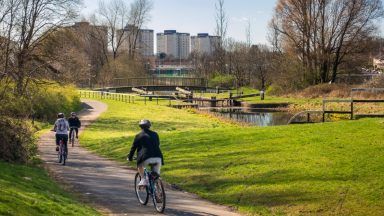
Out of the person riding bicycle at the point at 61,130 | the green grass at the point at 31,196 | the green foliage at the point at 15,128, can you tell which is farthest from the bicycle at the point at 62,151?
the green grass at the point at 31,196

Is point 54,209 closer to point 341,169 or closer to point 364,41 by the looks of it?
point 341,169

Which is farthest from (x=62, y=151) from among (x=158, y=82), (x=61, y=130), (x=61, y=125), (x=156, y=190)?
(x=158, y=82)

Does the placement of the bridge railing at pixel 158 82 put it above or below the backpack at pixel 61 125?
above

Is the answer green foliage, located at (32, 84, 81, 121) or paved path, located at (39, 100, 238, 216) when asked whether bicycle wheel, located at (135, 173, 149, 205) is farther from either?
green foliage, located at (32, 84, 81, 121)

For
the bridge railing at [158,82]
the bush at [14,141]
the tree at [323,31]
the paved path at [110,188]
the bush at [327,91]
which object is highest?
the tree at [323,31]

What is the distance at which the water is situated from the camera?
129 feet

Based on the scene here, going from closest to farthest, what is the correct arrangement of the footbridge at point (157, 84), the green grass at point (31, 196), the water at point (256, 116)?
the green grass at point (31, 196)
the water at point (256, 116)
the footbridge at point (157, 84)

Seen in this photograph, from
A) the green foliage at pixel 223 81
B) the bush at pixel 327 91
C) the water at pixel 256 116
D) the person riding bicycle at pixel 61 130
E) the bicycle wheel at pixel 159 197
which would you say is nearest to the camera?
the bicycle wheel at pixel 159 197

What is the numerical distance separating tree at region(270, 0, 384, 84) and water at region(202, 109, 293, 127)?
11.6 m

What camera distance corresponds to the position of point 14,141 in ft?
52.1

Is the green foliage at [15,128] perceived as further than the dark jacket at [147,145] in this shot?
Yes

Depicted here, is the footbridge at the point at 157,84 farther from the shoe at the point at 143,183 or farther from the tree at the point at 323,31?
the shoe at the point at 143,183

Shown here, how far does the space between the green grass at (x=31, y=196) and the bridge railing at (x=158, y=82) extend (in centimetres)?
7910

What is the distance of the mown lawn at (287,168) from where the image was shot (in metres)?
11.2
